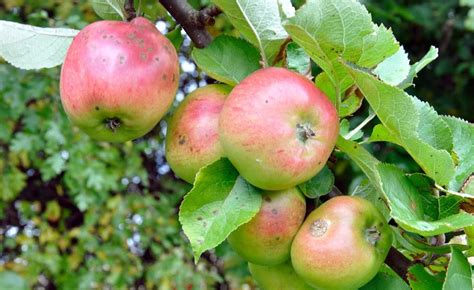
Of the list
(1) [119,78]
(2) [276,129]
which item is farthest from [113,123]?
(2) [276,129]

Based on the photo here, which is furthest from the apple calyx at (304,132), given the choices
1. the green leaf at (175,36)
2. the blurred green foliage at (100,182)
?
the blurred green foliage at (100,182)

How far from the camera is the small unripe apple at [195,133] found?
1.78 ft

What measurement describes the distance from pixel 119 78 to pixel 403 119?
0.76 ft

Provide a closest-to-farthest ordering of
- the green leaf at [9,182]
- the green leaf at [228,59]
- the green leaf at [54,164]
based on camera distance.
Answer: the green leaf at [228,59]
the green leaf at [54,164]
the green leaf at [9,182]

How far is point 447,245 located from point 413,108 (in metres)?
0.13

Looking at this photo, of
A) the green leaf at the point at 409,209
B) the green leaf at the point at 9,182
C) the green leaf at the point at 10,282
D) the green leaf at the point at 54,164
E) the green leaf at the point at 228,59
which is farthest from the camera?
the green leaf at the point at 9,182

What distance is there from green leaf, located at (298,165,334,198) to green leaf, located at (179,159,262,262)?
0.15 feet

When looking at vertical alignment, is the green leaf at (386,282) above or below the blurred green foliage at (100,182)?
above

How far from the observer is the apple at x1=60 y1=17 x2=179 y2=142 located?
52 centimetres

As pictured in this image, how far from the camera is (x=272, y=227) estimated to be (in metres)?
0.54

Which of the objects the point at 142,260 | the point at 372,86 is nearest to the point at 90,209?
the point at 142,260

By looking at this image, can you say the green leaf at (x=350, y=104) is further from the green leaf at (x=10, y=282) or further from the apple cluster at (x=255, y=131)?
the green leaf at (x=10, y=282)

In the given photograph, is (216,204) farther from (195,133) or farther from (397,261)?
(397,261)

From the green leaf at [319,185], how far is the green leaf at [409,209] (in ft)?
0.20
